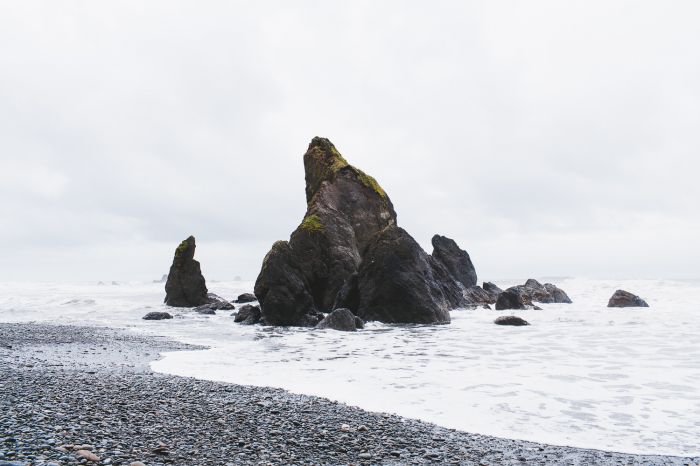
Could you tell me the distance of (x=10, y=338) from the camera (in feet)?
57.6

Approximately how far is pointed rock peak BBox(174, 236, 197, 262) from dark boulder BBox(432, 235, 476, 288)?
22383 mm

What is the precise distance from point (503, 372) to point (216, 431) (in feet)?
25.1

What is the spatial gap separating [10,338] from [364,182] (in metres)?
24.7

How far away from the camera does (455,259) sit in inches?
1946

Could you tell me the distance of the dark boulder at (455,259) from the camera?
48.7 m

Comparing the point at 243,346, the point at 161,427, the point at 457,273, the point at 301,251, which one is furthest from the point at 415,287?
the point at 457,273

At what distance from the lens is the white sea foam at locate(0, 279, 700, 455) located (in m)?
7.90

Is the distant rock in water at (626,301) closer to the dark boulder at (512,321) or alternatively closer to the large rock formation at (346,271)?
the large rock formation at (346,271)

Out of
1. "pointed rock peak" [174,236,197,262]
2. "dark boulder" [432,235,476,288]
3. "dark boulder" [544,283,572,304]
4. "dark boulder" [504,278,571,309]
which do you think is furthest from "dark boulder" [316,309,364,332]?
"dark boulder" [432,235,476,288]

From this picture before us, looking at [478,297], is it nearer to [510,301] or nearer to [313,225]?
[510,301]

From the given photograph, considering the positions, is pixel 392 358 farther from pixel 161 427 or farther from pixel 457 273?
pixel 457 273

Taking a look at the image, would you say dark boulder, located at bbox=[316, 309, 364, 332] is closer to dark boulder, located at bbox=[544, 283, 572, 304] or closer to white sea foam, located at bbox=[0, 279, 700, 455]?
white sea foam, located at bbox=[0, 279, 700, 455]

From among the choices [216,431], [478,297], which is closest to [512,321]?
[478,297]

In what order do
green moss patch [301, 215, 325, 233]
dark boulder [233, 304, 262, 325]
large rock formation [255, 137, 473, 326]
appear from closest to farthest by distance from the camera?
large rock formation [255, 137, 473, 326]
dark boulder [233, 304, 262, 325]
green moss patch [301, 215, 325, 233]
